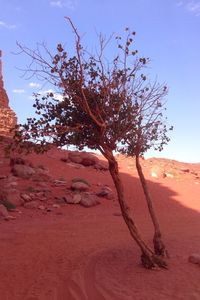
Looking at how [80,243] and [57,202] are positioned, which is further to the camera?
[57,202]

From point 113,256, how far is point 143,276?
6.93 feet

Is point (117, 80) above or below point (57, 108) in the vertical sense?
above

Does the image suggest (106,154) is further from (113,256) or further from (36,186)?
(36,186)

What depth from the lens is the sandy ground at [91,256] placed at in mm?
8695

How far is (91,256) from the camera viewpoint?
11.6 meters

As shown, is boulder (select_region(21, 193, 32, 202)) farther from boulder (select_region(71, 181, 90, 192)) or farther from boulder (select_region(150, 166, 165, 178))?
boulder (select_region(150, 166, 165, 178))

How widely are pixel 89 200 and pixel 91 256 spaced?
28.8 feet

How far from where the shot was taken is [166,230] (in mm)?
16391

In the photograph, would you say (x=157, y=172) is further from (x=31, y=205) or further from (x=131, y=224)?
(x=131, y=224)

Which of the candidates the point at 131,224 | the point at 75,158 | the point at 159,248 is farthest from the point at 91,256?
the point at 75,158

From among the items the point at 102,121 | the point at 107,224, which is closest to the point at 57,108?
the point at 102,121

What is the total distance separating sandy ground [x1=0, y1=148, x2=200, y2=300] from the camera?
870cm

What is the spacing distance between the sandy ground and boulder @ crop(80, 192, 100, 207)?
0.29 m

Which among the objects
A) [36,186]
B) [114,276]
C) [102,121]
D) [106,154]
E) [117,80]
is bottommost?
[114,276]
